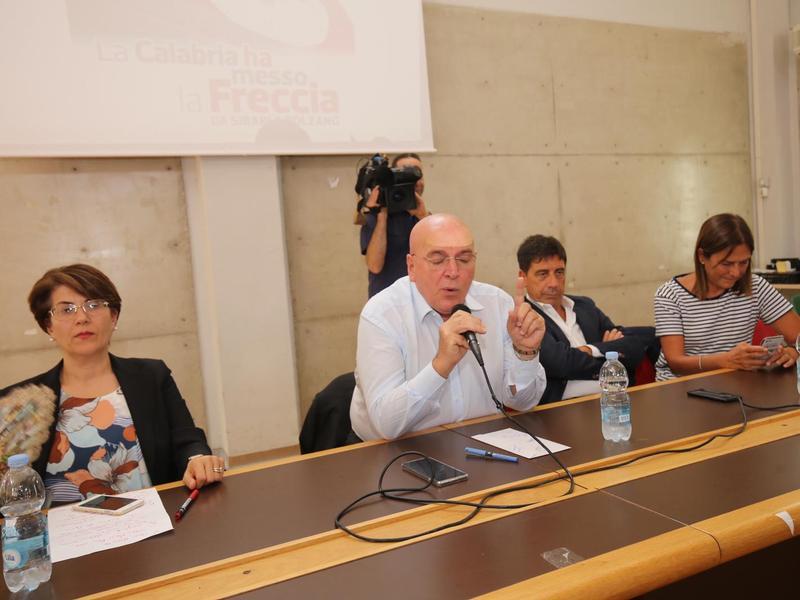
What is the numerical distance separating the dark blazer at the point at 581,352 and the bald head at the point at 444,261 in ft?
2.05

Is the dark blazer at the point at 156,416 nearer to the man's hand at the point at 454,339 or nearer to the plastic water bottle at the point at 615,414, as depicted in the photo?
the man's hand at the point at 454,339

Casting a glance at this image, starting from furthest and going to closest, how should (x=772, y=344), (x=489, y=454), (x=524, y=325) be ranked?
1. (x=772, y=344)
2. (x=524, y=325)
3. (x=489, y=454)

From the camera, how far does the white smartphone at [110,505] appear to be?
1.39 m

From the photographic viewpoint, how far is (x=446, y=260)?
1.99 m

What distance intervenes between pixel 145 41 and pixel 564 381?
286 centimetres

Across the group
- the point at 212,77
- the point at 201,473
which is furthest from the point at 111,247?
the point at 201,473

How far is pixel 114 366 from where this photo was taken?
1866 mm

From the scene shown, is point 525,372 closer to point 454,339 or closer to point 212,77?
point 454,339

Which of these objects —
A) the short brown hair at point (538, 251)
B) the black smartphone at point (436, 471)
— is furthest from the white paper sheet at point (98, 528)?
the short brown hair at point (538, 251)

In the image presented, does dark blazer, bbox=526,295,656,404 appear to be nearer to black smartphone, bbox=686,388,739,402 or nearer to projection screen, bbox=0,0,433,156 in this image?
black smartphone, bbox=686,388,739,402

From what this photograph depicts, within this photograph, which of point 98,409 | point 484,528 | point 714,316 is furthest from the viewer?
point 714,316

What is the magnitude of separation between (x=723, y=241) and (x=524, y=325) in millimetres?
1181

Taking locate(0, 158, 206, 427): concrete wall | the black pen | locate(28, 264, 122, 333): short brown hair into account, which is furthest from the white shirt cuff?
locate(0, 158, 206, 427): concrete wall

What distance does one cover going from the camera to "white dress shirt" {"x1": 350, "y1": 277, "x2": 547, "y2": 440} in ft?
6.08
